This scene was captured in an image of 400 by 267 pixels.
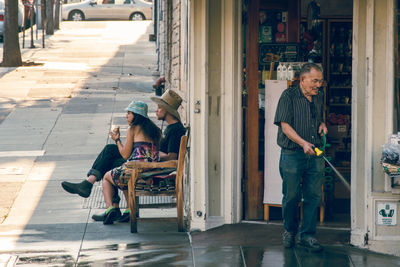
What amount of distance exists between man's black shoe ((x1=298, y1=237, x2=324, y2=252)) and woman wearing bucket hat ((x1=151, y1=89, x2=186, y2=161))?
6.14 ft

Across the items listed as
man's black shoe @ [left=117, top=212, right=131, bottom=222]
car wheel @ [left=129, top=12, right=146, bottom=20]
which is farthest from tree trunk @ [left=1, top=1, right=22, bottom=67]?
car wheel @ [left=129, top=12, right=146, bottom=20]

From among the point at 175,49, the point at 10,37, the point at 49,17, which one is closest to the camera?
the point at 175,49

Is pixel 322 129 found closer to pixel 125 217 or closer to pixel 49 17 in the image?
pixel 125 217

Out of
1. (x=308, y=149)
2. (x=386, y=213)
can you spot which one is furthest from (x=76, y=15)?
(x=308, y=149)

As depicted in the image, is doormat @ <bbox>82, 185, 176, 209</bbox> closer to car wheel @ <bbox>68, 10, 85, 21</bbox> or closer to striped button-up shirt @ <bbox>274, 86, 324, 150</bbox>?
striped button-up shirt @ <bbox>274, 86, 324, 150</bbox>

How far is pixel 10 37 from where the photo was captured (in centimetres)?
2069

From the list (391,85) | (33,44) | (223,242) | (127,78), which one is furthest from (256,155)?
(33,44)

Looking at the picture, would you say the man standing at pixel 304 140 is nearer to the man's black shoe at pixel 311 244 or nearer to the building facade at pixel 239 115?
Result: the man's black shoe at pixel 311 244

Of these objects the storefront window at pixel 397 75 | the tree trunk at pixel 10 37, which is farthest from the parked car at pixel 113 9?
the storefront window at pixel 397 75

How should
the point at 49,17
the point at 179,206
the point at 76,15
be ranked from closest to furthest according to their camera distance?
the point at 179,206
the point at 49,17
the point at 76,15

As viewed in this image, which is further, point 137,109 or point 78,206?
point 78,206

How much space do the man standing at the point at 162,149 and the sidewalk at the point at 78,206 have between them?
31 cm

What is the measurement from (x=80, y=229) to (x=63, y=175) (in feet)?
8.44

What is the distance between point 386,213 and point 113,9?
3096 centimetres
